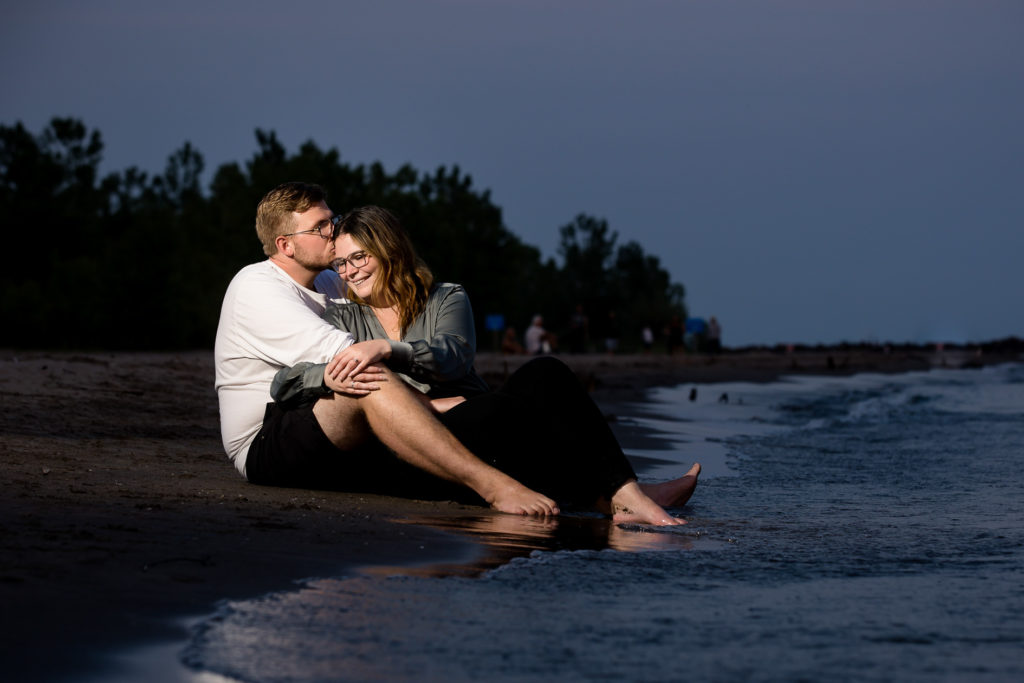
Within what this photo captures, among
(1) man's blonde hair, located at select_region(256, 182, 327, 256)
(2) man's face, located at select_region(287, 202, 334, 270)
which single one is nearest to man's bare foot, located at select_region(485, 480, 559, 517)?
(2) man's face, located at select_region(287, 202, 334, 270)

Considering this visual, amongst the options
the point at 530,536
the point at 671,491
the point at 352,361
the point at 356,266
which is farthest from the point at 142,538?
the point at 671,491

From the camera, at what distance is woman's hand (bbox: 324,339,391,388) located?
187 inches

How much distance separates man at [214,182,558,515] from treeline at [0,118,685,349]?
121 feet

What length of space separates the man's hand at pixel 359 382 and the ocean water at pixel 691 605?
604 millimetres

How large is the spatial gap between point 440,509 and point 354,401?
26.8 inches

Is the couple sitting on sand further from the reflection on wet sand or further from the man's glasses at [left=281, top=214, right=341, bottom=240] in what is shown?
the reflection on wet sand

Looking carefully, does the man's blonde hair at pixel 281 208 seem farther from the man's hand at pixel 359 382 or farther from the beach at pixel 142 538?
the beach at pixel 142 538

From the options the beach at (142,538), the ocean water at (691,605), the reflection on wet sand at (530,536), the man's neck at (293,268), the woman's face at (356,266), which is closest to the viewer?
the ocean water at (691,605)

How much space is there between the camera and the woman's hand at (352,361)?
476cm

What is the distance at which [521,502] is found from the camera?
5074 mm

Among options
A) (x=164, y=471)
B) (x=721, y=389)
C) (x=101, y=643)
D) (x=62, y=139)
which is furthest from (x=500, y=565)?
(x=62, y=139)

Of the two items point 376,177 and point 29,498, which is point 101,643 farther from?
point 376,177

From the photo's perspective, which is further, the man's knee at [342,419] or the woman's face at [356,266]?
the woman's face at [356,266]

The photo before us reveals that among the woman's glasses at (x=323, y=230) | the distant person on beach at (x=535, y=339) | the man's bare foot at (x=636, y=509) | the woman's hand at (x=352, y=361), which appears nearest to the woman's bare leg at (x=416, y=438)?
the woman's hand at (x=352, y=361)
